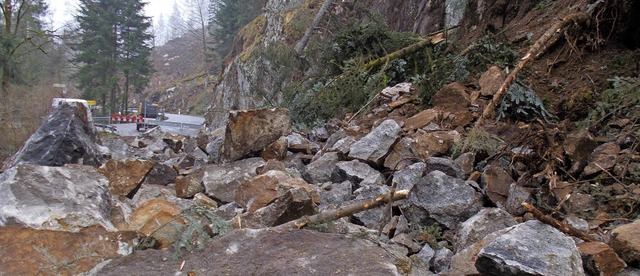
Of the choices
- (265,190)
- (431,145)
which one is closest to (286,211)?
(265,190)

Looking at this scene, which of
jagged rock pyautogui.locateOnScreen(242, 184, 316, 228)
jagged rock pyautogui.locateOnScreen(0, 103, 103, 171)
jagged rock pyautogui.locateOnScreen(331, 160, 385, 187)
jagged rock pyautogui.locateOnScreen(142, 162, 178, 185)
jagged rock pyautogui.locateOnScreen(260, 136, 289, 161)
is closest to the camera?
jagged rock pyautogui.locateOnScreen(242, 184, 316, 228)

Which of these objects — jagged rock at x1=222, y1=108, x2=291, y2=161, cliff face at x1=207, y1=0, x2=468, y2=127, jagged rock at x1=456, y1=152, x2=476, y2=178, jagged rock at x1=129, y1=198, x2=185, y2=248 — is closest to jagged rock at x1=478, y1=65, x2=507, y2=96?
jagged rock at x1=456, y1=152, x2=476, y2=178

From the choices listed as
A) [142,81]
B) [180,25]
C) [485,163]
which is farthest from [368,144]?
[180,25]

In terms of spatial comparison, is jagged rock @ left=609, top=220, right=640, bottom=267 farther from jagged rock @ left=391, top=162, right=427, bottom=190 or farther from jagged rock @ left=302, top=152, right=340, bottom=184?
jagged rock @ left=302, top=152, right=340, bottom=184

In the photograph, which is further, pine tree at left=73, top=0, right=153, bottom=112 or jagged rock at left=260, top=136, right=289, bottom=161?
pine tree at left=73, top=0, right=153, bottom=112

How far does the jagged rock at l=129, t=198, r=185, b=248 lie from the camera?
7.76ft

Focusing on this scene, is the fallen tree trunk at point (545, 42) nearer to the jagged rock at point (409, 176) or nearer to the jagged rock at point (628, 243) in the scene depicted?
the jagged rock at point (409, 176)

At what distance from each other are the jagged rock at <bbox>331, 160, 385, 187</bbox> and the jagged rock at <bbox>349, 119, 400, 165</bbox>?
0.14m

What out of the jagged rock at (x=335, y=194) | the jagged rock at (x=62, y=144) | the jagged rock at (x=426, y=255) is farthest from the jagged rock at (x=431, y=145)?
the jagged rock at (x=62, y=144)

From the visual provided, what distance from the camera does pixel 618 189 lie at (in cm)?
314

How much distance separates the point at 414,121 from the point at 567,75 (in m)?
1.85

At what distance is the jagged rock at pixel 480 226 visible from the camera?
8.85ft

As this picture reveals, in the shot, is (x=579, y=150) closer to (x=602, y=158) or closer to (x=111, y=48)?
(x=602, y=158)

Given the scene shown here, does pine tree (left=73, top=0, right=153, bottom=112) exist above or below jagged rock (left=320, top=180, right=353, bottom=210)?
above
